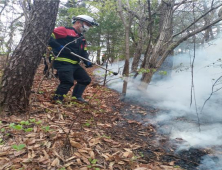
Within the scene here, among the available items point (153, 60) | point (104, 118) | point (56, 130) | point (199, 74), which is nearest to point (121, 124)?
point (104, 118)

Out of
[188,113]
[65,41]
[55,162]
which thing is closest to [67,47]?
[65,41]

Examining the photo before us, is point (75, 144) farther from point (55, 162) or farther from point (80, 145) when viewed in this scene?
point (55, 162)

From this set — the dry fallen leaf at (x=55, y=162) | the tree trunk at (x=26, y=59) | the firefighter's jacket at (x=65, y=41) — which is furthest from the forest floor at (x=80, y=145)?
the firefighter's jacket at (x=65, y=41)

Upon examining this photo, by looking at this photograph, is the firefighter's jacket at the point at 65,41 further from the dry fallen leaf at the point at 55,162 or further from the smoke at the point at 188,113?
the dry fallen leaf at the point at 55,162

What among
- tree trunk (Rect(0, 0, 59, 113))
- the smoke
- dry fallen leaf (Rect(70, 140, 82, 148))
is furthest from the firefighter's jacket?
dry fallen leaf (Rect(70, 140, 82, 148))

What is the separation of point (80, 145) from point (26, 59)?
1.50 meters

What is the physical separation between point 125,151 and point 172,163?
65cm

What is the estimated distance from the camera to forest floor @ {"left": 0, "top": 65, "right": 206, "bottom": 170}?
6.81 feet

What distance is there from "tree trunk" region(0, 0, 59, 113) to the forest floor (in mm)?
223

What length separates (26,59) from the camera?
2877 mm

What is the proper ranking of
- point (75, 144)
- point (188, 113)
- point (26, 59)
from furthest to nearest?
point (188, 113), point (26, 59), point (75, 144)

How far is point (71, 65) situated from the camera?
13.1 ft

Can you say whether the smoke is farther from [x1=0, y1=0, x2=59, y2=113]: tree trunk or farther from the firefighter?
[x1=0, y1=0, x2=59, y2=113]: tree trunk

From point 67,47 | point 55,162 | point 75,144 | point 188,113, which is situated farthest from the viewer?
point 188,113
